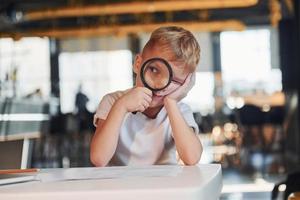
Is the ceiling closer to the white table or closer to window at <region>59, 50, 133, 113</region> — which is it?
window at <region>59, 50, 133, 113</region>

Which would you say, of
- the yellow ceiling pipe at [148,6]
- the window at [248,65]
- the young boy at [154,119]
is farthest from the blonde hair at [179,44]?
the window at [248,65]

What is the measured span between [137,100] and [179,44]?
0.23 metres

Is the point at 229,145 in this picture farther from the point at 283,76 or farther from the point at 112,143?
the point at 112,143

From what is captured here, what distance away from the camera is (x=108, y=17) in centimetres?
830

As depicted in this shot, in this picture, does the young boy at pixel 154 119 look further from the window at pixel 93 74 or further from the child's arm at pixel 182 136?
the window at pixel 93 74

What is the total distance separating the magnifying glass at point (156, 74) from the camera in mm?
1423

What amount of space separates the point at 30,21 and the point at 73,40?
659mm

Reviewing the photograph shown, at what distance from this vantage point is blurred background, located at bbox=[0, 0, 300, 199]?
729cm

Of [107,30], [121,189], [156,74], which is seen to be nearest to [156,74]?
[156,74]

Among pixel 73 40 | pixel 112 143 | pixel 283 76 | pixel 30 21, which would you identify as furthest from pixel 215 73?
pixel 112 143

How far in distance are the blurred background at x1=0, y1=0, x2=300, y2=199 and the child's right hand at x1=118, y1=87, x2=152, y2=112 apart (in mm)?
5521

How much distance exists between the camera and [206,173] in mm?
1137

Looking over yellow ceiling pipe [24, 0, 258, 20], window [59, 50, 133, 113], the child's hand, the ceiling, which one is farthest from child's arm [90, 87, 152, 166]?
window [59, 50, 133, 113]

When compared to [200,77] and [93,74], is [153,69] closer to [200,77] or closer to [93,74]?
[200,77]
